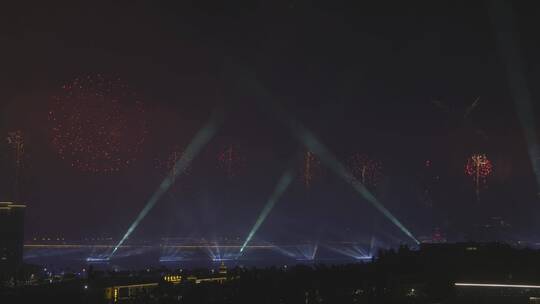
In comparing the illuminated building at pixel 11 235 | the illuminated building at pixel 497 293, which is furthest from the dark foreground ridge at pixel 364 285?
the illuminated building at pixel 11 235

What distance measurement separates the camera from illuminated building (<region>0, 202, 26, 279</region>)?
6268cm

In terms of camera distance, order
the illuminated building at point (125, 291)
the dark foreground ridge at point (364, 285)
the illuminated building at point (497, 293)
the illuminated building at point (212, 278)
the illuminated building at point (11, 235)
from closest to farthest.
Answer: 1. the illuminated building at point (497, 293)
2. the dark foreground ridge at point (364, 285)
3. the illuminated building at point (125, 291)
4. the illuminated building at point (212, 278)
5. the illuminated building at point (11, 235)

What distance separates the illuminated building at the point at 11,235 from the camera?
206 feet

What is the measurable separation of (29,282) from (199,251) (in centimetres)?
6948

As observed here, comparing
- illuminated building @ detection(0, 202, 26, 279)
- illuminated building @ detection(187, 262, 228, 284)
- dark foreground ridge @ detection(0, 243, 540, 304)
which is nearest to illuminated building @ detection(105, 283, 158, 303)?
dark foreground ridge @ detection(0, 243, 540, 304)

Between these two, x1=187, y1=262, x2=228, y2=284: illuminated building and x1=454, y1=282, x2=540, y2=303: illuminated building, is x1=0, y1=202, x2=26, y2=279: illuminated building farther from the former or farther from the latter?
x1=454, y1=282, x2=540, y2=303: illuminated building

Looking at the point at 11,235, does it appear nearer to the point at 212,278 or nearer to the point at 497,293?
the point at 212,278

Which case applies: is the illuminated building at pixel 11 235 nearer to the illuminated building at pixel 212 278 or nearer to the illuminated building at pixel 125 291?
the illuminated building at pixel 212 278

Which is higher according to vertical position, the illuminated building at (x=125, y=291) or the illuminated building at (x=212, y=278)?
the illuminated building at (x=212, y=278)

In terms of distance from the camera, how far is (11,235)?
63250mm

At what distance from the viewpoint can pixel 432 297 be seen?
33281mm

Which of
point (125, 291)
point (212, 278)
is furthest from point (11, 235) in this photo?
point (125, 291)

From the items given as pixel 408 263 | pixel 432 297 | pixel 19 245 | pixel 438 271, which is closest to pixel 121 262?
pixel 19 245

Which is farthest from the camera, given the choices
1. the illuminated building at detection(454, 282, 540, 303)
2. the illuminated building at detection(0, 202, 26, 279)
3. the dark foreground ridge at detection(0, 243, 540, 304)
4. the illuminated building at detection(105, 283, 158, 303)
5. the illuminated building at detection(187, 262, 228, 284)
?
the illuminated building at detection(0, 202, 26, 279)
